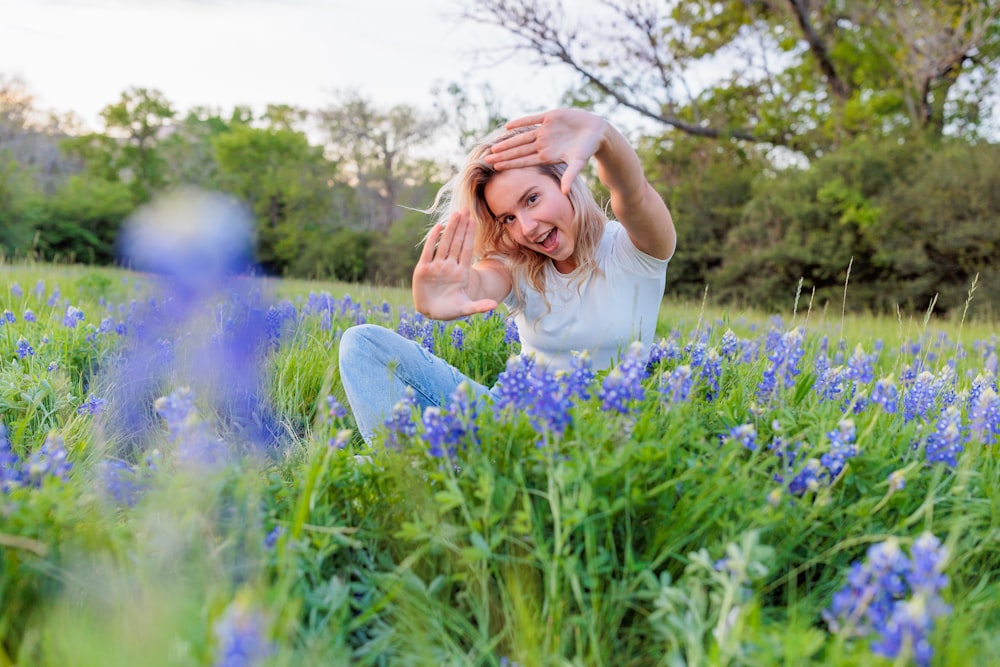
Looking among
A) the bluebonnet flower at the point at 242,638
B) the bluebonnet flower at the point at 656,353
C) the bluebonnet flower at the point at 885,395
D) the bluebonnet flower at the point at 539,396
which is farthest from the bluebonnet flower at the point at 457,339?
the bluebonnet flower at the point at 242,638

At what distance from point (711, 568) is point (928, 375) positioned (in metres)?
1.72

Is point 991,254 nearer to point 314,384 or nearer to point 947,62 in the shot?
point 947,62

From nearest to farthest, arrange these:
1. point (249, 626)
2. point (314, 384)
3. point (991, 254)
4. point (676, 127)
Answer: point (249, 626)
point (314, 384)
point (991, 254)
point (676, 127)

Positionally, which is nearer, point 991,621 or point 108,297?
point 991,621

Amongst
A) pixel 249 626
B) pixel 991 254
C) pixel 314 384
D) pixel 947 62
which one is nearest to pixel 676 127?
pixel 947 62

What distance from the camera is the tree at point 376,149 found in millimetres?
25391

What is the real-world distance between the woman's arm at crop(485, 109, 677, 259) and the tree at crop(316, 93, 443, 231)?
22.7 metres

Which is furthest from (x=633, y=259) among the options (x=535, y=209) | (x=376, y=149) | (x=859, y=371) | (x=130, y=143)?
(x=130, y=143)

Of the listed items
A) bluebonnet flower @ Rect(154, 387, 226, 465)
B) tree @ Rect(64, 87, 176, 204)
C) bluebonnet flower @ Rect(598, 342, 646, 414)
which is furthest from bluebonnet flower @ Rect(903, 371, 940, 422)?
tree @ Rect(64, 87, 176, 204)

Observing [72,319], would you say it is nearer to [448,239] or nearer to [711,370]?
[448,239]

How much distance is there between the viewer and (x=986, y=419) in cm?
229

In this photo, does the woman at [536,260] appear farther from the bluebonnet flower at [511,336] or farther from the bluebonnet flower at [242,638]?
the bluebonnet flower at [242,638]

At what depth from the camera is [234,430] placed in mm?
3072

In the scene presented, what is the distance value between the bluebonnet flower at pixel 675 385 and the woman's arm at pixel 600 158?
2.22 ft
